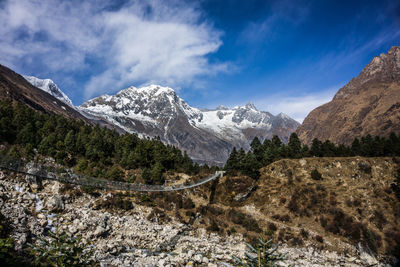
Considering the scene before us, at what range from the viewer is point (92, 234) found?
23141mm

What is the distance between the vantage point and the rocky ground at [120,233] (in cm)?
2041

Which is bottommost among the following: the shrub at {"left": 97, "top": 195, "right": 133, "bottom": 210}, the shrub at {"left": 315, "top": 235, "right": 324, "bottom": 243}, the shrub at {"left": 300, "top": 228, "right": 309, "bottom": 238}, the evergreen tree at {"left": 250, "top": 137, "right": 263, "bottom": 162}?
the shrub at {"left": 315, "top": 235, "right": 324, "bottom": 243}

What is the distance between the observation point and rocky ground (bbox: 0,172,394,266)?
20406mm

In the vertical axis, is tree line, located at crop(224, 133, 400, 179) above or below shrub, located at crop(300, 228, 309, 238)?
above

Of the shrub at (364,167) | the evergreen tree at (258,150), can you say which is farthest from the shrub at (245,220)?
the evergreen tree at (258,150)

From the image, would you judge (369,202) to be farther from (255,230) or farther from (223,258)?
(223,258)

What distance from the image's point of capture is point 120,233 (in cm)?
2558

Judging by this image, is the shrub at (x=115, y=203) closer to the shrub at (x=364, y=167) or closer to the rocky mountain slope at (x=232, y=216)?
the rocky mountain slope at (x=232, y=216)

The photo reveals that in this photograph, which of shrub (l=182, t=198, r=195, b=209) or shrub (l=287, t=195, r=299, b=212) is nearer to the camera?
shrub (l=182, t=198, r=195, b=209)

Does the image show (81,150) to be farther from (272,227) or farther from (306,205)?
(306,205)

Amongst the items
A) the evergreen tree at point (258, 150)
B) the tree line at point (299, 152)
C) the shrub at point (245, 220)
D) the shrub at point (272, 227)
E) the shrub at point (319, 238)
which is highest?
the evergreen tree at point (258, 150)

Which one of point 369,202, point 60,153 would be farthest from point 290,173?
point 60,153

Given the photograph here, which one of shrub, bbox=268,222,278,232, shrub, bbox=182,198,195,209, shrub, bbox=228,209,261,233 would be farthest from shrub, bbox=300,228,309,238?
shrub, bbox=182,198,195,209

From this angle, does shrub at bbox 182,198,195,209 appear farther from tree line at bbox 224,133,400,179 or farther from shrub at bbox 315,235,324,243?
shrub at bbox 315,235,324,243
